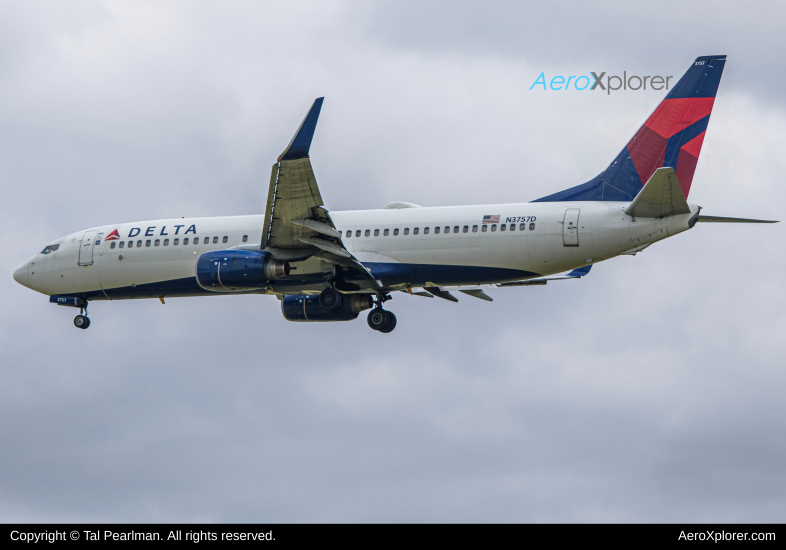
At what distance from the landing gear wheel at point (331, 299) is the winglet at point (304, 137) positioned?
6099mm

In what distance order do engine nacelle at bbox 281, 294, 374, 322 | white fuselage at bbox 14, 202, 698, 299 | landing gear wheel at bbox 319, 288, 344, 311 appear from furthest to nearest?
engine nacelle at bbox 281, 294, 374, 322
landing gear wheel at bbox 319, 288, 344, 311
white fuselage at bbox 14, 202, 698, 299

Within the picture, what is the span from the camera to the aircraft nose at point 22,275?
42.5 meters

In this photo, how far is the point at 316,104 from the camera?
3184cm

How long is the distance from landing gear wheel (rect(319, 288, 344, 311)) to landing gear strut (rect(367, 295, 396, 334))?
264 centimetres

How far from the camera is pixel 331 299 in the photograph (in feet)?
122

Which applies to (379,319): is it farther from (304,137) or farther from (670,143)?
(670,143)

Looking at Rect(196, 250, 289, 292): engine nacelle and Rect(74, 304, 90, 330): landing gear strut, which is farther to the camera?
Rect(74, 304, 90, 330): landing gear strut

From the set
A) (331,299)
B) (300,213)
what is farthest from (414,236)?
(300,213)

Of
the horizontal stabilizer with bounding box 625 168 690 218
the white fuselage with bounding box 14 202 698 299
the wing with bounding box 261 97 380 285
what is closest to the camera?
the horizontal stabilizer with bounding box 625 168 690 218

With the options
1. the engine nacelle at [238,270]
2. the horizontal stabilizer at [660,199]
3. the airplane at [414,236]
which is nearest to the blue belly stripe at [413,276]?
the airplane at [414,236]

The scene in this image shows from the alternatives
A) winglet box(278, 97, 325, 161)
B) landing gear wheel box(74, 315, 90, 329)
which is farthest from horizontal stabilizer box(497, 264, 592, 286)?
landing gear wheel box(74, 315, 90, 329)

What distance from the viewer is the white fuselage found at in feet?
112

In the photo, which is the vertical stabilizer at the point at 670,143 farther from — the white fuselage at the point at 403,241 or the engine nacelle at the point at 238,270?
the engine nacelle at the point at 238,270

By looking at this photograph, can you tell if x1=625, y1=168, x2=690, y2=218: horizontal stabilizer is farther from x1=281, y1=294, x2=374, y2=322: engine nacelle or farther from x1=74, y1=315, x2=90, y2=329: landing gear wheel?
x1=74, y1=315, x2=90, y2=329: landing gear wheel
